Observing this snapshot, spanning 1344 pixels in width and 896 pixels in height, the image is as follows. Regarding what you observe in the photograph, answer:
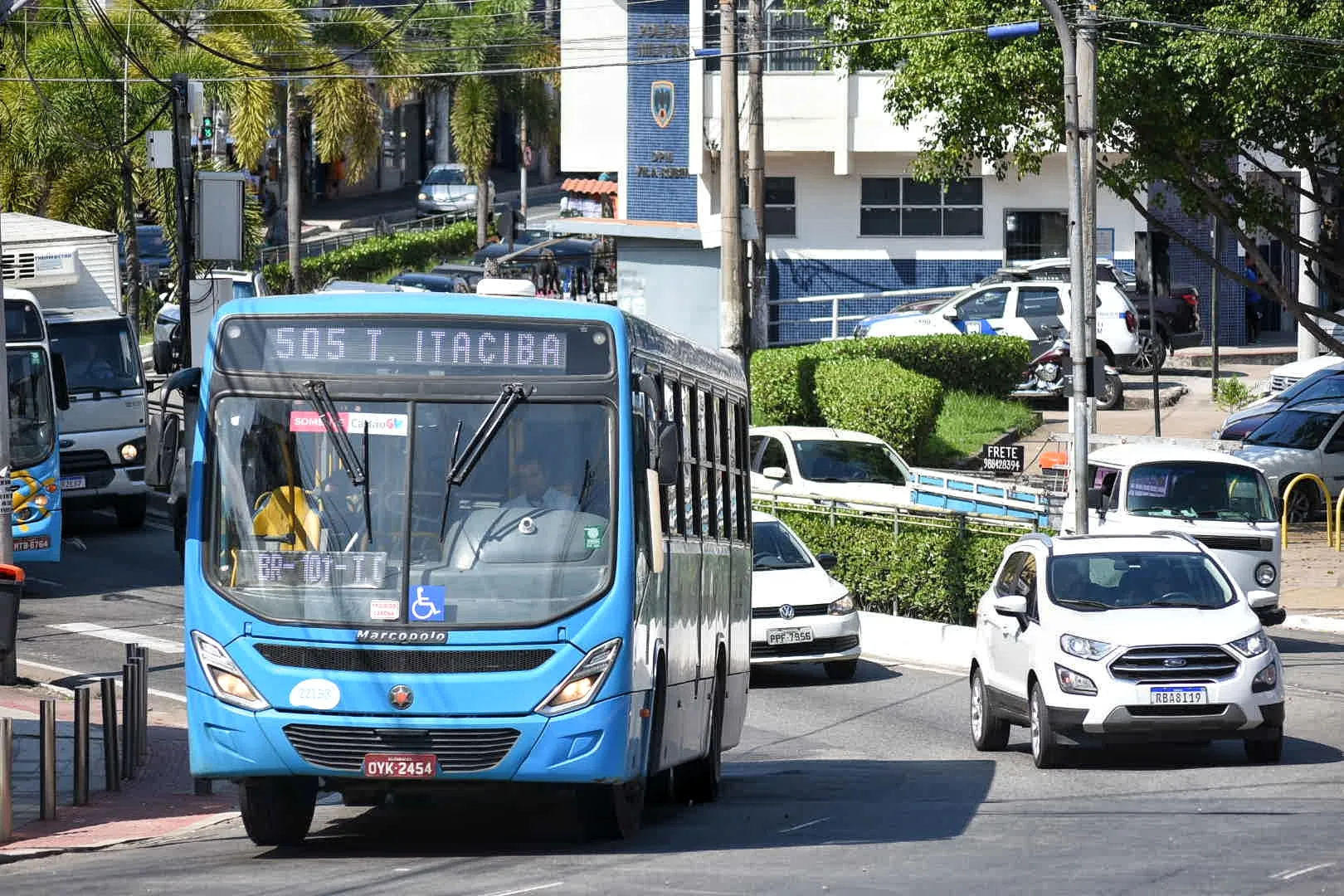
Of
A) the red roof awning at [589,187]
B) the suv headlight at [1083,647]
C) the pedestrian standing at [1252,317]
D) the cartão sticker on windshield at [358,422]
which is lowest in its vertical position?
the suv headlight at [1083,647]

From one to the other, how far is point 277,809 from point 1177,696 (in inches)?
250

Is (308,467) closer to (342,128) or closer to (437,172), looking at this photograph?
(342,128)

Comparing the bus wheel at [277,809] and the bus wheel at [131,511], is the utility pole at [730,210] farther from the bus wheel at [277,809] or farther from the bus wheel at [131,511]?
the bus wheel at [277,809]

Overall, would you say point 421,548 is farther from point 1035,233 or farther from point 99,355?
point 1035,233

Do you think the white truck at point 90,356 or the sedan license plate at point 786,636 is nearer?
the sedan license plate at point 786,636

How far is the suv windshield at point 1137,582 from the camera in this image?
49.5ft

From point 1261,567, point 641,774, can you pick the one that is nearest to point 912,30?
point 1261,567

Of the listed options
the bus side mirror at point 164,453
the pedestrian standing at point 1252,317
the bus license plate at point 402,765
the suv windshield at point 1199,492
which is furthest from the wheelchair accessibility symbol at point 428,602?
the pedestrian standing at point 1252,317

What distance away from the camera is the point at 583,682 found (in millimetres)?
10195

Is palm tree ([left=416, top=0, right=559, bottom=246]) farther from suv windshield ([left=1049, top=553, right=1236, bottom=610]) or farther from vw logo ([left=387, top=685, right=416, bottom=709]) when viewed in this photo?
vw logo ([left=387, top=685, right=416, bottom=709])

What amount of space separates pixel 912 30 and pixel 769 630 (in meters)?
11.9

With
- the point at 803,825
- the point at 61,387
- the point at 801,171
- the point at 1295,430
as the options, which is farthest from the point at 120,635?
the point at 801,171

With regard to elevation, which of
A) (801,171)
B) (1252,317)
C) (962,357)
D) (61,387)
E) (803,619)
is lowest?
(803,619)

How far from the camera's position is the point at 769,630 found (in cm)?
2000
